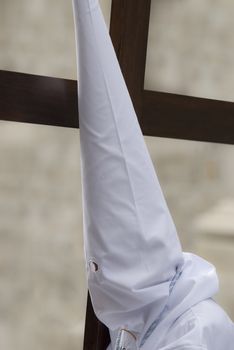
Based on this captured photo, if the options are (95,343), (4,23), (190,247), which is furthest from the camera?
(190,247)

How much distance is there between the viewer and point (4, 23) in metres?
1.20

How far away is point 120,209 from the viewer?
1020mm

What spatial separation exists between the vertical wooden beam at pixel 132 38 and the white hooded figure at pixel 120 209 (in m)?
0.28

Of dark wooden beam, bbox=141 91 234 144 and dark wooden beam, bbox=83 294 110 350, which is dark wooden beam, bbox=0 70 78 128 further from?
dark wooden beam, bbox=83 294 110 350

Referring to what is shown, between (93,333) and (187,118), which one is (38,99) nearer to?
(187,118)

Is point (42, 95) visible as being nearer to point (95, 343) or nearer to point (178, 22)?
point (178, 22)

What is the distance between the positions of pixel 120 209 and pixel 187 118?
0.48 metres

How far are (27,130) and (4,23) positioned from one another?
0.76 ft

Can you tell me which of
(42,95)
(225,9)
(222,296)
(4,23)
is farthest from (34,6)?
(222,296)

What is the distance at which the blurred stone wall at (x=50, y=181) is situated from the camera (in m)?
1.22

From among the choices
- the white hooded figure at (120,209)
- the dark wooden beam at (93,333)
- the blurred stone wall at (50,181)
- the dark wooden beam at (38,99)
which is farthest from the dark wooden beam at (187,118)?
the dark wooden beam at (93,333)

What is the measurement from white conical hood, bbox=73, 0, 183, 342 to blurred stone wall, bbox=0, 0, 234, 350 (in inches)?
9.5

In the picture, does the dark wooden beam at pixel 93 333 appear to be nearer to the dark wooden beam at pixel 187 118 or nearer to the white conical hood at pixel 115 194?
the white conical hood at pixel 115 194

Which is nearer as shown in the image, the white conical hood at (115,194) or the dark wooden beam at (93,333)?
the white conical hood at (115,194)
